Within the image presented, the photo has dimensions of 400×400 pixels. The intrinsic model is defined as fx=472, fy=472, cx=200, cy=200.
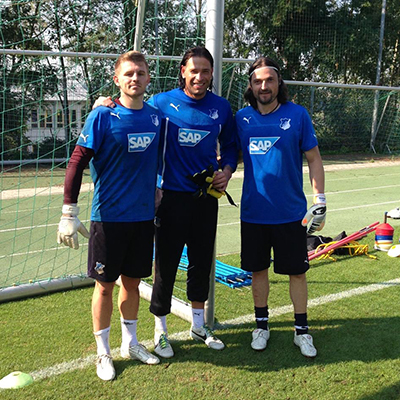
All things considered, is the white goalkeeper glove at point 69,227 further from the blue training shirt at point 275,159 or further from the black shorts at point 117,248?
the blue training shirt at point 275,159

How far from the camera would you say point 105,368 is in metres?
3.00

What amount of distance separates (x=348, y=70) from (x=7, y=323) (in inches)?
843

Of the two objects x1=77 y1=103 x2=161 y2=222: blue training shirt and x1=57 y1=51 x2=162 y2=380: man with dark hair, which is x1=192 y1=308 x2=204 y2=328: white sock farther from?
x1=77 y1=103 x2=161 y2=222: blue training shirt

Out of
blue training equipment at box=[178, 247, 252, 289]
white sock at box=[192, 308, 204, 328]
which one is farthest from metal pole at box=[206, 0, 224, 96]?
blue training equipment at box=[178, 247, 252, 289]

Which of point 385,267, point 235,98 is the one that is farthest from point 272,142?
point 235,98

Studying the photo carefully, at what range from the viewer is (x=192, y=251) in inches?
130

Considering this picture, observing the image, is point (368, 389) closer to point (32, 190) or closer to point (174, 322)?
point (174, 322)

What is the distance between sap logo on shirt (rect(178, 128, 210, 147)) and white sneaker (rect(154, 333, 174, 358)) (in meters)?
1.37

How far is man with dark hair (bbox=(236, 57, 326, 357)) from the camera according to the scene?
317cm

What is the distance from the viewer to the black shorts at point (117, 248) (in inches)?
115

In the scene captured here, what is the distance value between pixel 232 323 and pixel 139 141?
1773mm

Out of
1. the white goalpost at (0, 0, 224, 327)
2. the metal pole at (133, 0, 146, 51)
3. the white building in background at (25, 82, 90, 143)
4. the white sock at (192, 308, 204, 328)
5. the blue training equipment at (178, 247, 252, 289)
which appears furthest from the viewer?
the white building in background at (25, 82, 90, 143)

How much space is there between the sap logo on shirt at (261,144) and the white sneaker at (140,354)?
1537mm

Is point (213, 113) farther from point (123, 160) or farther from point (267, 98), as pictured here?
point (123, 160)
